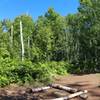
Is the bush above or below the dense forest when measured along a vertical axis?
below

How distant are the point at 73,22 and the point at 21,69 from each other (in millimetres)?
32462

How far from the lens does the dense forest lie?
37219mm

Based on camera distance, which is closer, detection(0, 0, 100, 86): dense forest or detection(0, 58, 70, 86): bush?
detection(0, 58, 70, 86): bush

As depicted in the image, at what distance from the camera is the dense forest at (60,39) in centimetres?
3722

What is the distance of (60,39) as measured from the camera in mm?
49344

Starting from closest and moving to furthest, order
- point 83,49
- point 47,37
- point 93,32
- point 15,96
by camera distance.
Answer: point 15,96, point 93,32, point 83,49, point 47,37

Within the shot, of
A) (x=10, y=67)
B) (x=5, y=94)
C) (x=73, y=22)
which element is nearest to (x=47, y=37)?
(x=73, y=22)

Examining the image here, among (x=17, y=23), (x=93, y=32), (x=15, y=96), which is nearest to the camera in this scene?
(x=15, y=96)

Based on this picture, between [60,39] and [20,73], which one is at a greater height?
[60,39]

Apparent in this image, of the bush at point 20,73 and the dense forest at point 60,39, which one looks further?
the dense forest at point 60,39

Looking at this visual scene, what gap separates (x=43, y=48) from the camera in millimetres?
46469

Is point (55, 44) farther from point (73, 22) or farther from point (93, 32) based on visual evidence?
point (93, 32)

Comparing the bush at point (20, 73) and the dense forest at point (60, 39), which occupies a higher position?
the dense forest at point (60, 39)

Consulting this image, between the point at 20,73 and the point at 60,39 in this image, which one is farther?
the point at 60,39
